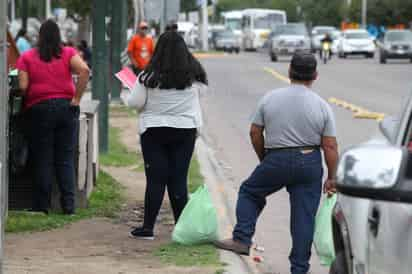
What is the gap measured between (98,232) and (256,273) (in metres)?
1.98

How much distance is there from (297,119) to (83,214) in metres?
3.60

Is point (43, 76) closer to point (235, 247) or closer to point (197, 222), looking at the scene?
point (197, 222)

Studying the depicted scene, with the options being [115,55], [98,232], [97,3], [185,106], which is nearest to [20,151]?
[98,232]

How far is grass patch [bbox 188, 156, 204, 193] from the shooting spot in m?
13.0

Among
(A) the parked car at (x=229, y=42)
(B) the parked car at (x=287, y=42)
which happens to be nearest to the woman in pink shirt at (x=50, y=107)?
(B) the parked car at (x=287, y=42)

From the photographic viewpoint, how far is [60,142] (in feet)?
35.2

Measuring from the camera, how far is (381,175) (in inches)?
144

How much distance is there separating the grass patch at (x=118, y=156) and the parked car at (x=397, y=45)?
123ft

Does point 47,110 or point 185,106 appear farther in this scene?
point 47,110

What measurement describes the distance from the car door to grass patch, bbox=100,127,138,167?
11069 millimetres

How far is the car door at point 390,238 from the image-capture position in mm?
3945

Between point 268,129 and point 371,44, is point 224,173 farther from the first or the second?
point 371,44

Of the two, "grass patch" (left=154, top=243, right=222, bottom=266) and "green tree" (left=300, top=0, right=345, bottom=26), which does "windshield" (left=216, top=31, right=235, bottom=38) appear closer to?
"green tree" (left=300, top=0, right=345, bottom=26)

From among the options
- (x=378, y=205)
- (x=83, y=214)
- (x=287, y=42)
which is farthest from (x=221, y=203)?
(x=287, y=42)
